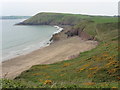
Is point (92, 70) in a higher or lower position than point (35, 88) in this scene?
lower

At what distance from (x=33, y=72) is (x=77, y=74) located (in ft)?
27.0

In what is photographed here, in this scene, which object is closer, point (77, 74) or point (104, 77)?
point (104, 77)

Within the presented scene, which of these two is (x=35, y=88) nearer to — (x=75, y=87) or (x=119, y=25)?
(x=75, y=87)

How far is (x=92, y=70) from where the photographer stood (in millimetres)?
24047

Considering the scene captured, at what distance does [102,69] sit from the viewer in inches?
912

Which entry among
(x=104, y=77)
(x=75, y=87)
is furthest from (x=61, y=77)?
(x=75, y=87)

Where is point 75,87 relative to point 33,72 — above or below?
above

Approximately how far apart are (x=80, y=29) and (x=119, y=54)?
211 feet

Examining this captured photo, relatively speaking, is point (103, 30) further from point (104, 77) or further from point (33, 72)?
point (104, 77)

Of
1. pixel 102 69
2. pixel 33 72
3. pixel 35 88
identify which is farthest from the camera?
pixel 33 72

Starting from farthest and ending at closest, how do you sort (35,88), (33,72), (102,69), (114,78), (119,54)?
(33,72)
(119,54)
(102,69)
(114,78)
(35,88)

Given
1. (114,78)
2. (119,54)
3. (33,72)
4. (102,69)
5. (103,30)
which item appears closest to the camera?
(114,78)

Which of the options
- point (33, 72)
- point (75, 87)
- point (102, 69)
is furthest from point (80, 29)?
point (75, 87)

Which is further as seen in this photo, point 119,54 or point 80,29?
point 80,29
